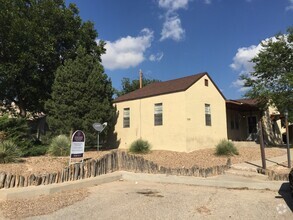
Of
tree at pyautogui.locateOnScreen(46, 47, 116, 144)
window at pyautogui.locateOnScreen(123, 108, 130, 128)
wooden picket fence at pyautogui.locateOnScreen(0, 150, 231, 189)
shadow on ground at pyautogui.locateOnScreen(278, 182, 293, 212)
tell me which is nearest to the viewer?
shadow on ground at pyautogui.locateOnScreen(278, 182, 293, 212)

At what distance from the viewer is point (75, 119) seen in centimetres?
1709

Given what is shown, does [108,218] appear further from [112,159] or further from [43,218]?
[112,159]

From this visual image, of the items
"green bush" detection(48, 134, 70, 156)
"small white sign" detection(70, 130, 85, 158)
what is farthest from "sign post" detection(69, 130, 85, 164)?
"green bush" detection(48, 134, 70, 156)

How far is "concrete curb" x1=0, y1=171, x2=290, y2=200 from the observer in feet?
23.3

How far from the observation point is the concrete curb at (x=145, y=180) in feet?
23.3

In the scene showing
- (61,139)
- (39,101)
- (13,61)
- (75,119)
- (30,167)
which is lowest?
(30,167)

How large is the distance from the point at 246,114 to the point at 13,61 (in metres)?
19.7

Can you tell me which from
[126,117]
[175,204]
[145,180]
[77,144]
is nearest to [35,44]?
[126,117]

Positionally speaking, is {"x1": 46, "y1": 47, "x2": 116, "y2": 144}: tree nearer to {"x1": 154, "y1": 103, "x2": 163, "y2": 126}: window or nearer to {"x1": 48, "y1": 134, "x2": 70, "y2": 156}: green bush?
{"x1": 154, "y1": 103, "x2": 163, "y2": 126}: window

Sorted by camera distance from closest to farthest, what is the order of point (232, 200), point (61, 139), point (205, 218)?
point (205, 218)
point (232, 200)
point (61, 139)

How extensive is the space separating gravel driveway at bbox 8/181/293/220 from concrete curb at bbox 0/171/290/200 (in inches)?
13.0

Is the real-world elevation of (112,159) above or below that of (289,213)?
above

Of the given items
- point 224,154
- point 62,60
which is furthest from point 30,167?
point 62,60

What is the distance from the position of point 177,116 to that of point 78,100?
20.6ft
